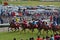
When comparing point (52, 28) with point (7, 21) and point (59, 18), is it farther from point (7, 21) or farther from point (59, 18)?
point (7, 21)

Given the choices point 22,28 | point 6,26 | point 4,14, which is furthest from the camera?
point 4,14

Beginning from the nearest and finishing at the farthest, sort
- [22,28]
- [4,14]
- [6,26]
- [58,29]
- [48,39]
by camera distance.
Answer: [48,39]
[58,29]
[22,28]
[6,26]
[4,14]

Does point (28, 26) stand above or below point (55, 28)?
below

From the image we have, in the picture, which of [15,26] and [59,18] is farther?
[59,18]

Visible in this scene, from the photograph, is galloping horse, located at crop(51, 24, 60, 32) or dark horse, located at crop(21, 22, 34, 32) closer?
galloping horse, located at crop(51, 24, 60, 32)

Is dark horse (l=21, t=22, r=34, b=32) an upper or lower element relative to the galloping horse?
lower

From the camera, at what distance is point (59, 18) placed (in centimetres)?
2906

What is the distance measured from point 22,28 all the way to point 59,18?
523 centimetres

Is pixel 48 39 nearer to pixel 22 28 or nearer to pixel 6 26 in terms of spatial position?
pixel 22 28

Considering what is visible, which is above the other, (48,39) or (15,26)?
(48,39)

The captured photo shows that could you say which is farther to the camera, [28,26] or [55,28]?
[28,26]

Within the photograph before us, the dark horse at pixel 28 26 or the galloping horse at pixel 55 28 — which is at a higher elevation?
the galloping horse at pixel 55 28

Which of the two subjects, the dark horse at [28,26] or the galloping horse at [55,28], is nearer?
the galloping horse at [55,28]

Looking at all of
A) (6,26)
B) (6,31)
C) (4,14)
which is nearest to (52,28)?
(6,31)
